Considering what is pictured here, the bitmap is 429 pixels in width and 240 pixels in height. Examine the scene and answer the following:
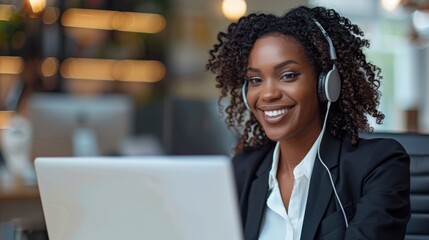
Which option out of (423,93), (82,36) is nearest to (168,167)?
(82,36)

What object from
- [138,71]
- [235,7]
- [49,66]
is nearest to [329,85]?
[235,7]

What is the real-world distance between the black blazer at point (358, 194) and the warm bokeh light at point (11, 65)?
5.43 metres

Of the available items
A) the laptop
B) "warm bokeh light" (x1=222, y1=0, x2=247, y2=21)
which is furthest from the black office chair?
"warm bokeh light" (x1=222, y1=0, x2=247, y2=21)

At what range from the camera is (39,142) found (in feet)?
12.3

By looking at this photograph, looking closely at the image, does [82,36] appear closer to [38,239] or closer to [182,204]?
[38,239]

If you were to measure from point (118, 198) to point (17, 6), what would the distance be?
335 centimetres

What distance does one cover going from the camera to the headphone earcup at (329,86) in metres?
1.42

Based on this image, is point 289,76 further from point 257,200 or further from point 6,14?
point 6,14

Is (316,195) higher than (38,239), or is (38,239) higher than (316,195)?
(316,195)

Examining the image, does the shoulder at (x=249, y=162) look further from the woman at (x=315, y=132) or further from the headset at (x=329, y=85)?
the headset at (x=329, y=85)

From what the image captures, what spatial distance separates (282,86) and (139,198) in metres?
0.48

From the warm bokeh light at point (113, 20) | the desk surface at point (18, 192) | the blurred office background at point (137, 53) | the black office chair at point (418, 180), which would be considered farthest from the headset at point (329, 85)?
the warm bokeh light at point (113, 20)

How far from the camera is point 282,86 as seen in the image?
1418 mm

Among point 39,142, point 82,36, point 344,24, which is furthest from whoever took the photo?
A: point 82,36
